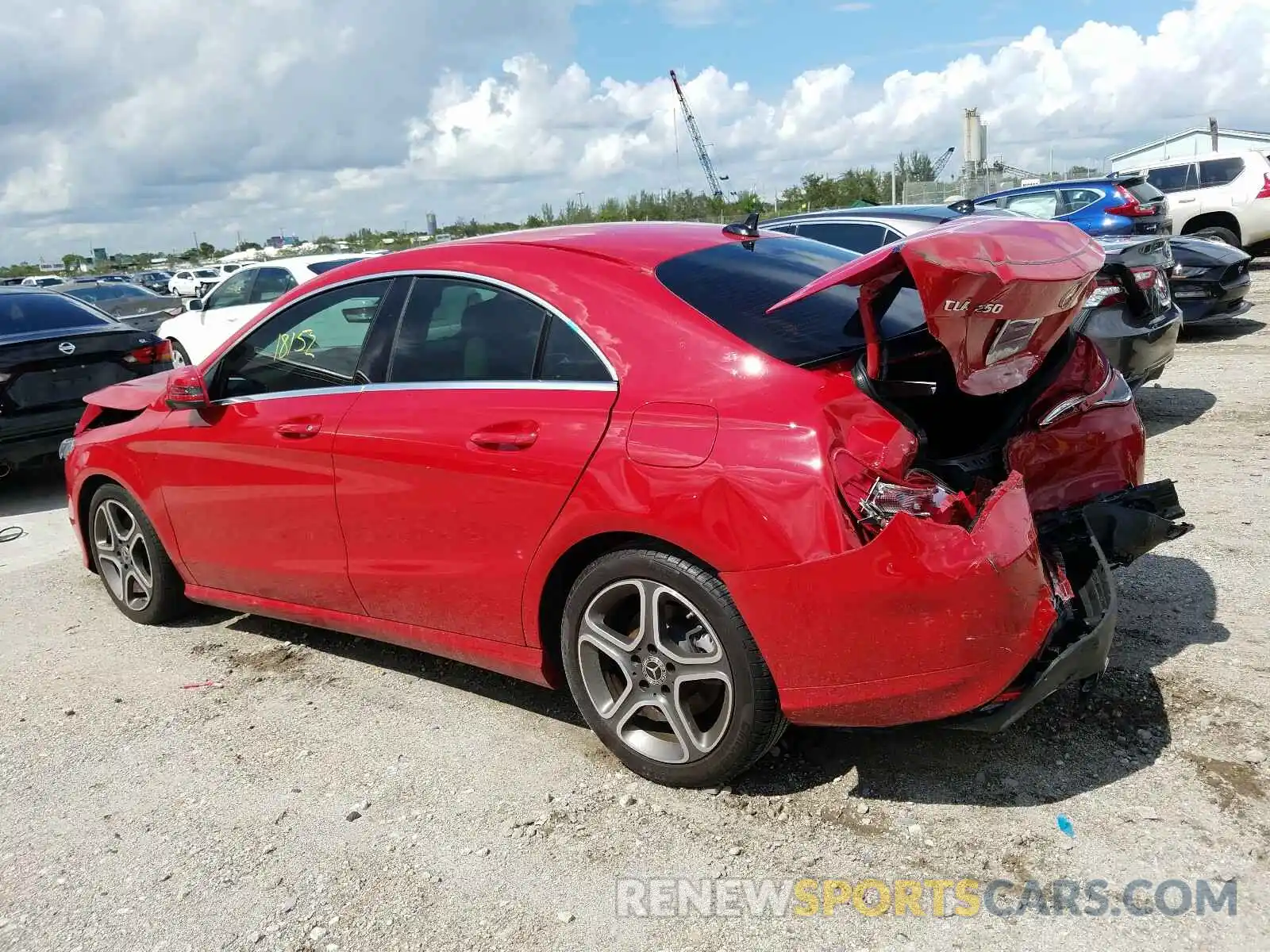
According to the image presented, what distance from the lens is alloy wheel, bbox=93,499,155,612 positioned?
16.4 feet

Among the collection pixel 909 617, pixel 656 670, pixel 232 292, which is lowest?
pixel 656 670

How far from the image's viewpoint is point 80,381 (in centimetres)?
787

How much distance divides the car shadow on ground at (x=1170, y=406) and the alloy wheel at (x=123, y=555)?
607 cm

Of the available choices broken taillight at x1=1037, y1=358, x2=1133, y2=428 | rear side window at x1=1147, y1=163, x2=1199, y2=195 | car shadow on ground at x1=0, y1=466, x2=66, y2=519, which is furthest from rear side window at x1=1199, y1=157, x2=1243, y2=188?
car shadow on ground at x1=0, y1=466, x2=66, y2=519

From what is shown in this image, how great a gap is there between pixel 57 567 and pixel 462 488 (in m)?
3.95

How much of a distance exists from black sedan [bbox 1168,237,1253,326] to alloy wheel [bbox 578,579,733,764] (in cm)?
890

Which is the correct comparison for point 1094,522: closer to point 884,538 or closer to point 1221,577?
point 884,538

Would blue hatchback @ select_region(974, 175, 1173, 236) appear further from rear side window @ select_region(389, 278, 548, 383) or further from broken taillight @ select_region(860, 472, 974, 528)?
broken taillight @ select_region(860, 472, 974, 528)

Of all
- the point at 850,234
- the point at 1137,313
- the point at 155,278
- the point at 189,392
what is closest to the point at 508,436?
the point at 189,392

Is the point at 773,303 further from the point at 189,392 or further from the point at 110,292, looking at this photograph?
the point at 110,292

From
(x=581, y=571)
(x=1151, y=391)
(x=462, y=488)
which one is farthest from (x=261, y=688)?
(x=1151, y=391)

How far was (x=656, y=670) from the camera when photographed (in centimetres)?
315

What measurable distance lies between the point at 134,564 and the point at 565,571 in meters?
2.76

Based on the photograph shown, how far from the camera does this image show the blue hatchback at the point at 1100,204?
570 inches
